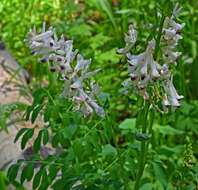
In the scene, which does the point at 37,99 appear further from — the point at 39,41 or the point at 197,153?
the point at 197,153

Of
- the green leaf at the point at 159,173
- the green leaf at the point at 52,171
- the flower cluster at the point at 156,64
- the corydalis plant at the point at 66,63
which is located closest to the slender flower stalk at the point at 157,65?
the flower cluster at the point at 156,64

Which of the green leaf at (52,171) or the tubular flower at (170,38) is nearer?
the tubular flower at (170,38)

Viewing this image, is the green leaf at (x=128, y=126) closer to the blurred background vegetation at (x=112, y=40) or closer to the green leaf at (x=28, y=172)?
the blurred background vegetation at (x=112, y=40)

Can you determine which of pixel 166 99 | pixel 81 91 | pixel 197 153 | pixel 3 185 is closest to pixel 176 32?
pixel 166 99

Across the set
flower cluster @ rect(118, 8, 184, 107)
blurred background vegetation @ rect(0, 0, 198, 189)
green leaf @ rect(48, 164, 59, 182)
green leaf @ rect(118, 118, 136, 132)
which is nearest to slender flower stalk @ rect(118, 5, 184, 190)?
flower cluster @ rect(118, 8, 184, 107)

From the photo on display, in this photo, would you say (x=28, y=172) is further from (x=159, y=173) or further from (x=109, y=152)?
(x=159, y=173)

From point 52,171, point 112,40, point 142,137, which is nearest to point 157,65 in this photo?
point 142,137
